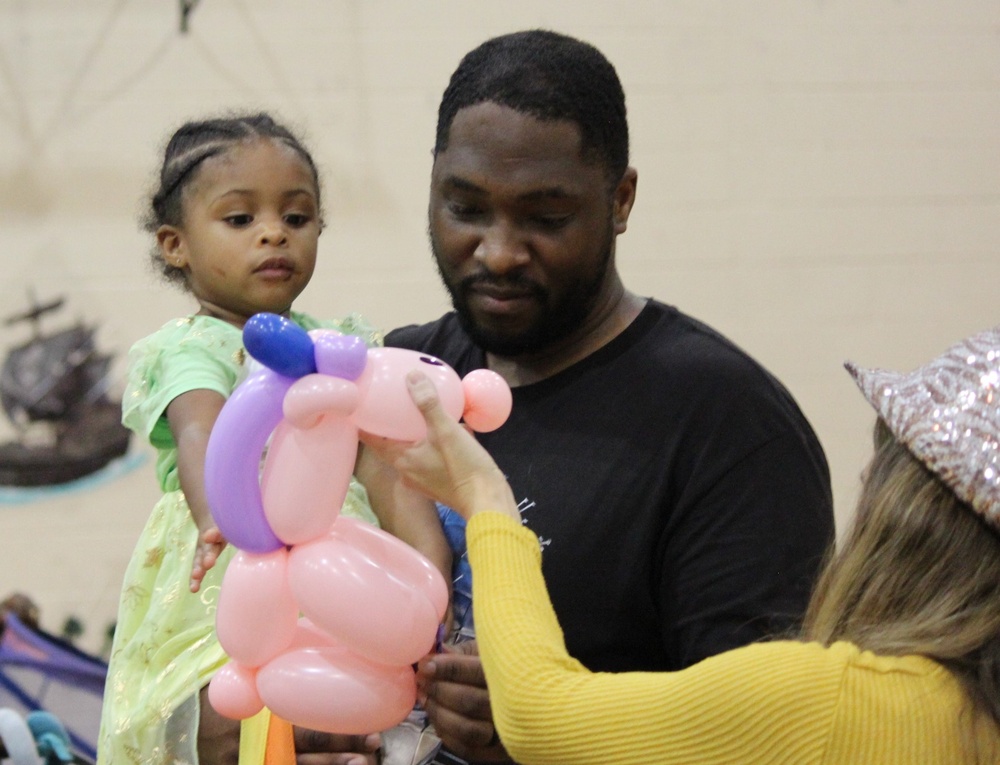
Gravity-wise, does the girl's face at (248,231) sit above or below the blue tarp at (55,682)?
above

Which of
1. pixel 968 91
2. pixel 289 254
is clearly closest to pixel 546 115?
pixel 289 254

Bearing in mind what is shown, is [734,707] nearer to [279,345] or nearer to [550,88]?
[279,345]

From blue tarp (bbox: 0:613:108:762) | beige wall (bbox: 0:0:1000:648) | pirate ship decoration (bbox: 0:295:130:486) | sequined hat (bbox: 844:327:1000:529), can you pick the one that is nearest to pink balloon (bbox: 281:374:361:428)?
sequined hat (bbox: 844:327:1000:529)

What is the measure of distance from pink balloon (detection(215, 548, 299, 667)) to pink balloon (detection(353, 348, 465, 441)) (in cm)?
15

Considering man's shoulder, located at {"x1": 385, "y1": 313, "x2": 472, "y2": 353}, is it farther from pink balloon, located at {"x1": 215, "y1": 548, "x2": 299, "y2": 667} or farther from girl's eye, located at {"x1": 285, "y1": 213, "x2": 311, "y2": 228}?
pink balloon, located at {"x1": 215, "y1": 548, "x2": 299, "y2": 667}

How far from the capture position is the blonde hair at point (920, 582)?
2.90ft

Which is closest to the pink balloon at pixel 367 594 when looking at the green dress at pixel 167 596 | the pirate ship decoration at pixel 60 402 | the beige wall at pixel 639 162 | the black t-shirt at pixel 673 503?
the black t-shirt at pixel 673 503

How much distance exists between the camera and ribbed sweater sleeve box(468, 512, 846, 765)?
853 millimetres

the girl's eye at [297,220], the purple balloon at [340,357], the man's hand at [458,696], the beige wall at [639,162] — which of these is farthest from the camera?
the beige wall at [639,162]

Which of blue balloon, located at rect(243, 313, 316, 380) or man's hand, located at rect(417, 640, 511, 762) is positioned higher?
blue balloon, located at rect(243, 313, 316, 380)

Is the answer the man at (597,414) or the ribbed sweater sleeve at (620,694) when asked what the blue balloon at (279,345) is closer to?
the ribbed sweater sleeve at (620,694)

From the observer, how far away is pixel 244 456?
3.23 feet

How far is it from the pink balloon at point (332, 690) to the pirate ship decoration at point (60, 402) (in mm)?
1775

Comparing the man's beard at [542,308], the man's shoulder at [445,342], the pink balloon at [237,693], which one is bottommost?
the pink balloon at [237,693]
